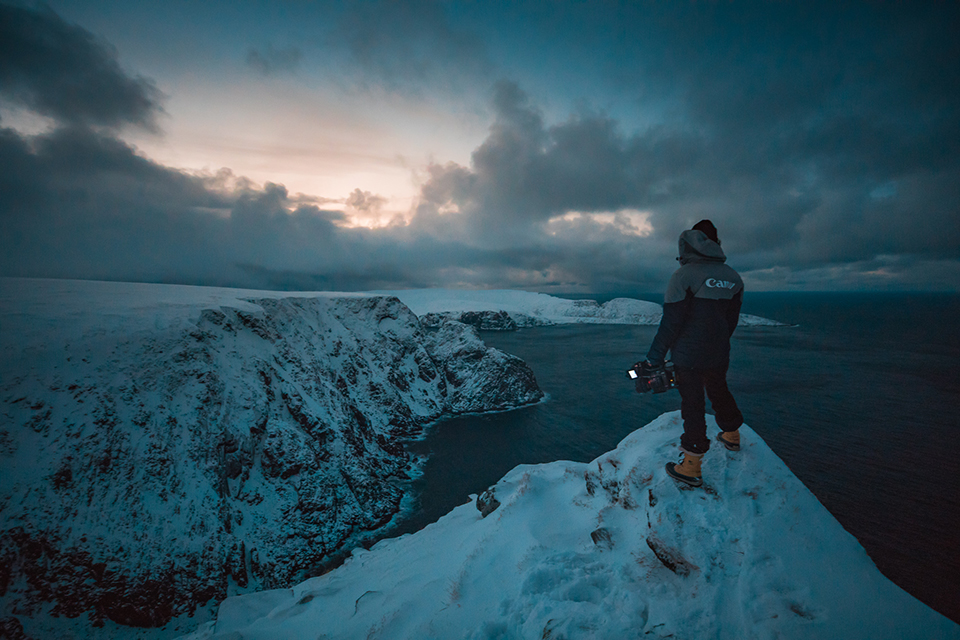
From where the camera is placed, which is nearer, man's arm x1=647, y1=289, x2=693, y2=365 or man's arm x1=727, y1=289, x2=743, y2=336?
man's arm x1=647, y1=289, x2=693, y2=365

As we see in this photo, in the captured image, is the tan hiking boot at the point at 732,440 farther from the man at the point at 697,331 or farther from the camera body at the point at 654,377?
the camera body at the point at 654,377

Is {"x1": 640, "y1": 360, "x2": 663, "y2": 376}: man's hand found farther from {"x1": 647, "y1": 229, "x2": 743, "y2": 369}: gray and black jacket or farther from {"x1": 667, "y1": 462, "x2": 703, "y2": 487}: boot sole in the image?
{"x1": 667, "y1": 462, "x2": 703, "y2": 487}: boot sole

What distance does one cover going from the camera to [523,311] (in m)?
146

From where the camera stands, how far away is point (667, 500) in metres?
5.21

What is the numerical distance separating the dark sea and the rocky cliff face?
5.19 metres

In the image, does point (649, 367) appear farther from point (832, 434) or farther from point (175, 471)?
point (832, 434)

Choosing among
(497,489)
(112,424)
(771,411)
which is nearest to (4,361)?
(112,424)

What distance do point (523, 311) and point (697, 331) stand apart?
14203cm

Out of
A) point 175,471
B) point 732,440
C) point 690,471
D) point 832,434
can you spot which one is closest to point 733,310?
point 732,440

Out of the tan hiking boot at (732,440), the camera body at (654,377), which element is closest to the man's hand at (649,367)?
the camera body at (654,377)

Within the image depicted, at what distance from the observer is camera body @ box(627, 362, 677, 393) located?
5.20m

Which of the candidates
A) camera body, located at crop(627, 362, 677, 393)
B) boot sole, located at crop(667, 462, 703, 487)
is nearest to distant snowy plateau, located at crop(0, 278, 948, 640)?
boot sole, located at crop(667, 462, 703, 487)

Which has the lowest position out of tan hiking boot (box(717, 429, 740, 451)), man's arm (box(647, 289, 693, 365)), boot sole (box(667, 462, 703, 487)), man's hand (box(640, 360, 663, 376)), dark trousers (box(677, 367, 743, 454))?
boot sole (box(667, 462, 703, 487))

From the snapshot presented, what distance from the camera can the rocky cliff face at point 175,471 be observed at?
29.7 ft
